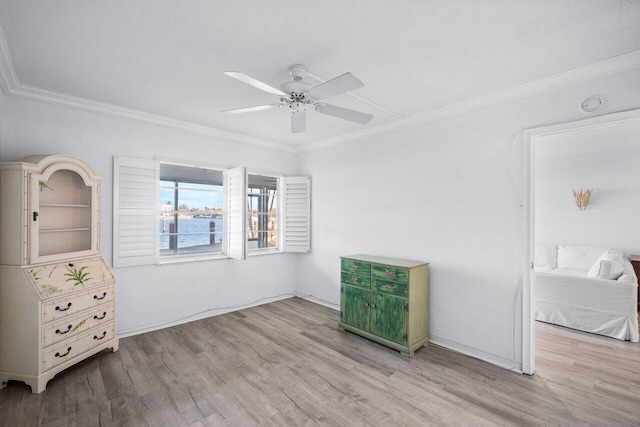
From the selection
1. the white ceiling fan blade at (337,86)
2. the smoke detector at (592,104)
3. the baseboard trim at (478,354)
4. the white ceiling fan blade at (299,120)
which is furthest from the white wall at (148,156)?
the smoke detector at (592,104)

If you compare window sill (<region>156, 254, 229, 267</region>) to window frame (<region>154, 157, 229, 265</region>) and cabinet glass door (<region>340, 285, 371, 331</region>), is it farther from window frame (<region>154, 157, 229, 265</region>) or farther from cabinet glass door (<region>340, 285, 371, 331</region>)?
cabinet glass door (<region>340, 285, 371, 331</region>)

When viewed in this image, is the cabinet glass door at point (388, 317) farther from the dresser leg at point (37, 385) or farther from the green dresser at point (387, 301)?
the dresser leg at point (37, 385)

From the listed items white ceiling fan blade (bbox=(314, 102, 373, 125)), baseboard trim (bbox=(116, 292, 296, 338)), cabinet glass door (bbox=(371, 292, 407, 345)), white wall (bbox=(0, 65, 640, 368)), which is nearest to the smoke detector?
white wall (bbox=(0, 65, 640, 368))

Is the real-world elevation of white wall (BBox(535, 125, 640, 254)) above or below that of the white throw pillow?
above

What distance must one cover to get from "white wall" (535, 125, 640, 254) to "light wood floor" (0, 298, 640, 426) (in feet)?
8.60

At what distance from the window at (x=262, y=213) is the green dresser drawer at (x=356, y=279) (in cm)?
176

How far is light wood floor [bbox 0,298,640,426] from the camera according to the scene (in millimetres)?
2111

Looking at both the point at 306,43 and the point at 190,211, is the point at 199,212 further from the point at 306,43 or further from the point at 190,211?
the point at 306,43

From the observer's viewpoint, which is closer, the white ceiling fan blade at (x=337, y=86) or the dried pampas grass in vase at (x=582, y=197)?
the white ceiling fan blade at (x=337, y=86)

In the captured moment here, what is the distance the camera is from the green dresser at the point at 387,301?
3.10 m

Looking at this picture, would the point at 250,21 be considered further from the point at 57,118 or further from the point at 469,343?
the point at 469,343

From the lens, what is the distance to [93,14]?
1.79 m

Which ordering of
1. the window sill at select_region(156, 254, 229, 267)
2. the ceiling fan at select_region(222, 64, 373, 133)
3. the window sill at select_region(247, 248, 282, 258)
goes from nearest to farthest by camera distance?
the ceiling fan at select_region(222, 64, 373, 133), the window sill at select_region(156, 254, 229, 267), the window sill at select_region(247, 248, 282, 258)

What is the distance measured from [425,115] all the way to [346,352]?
9.14ft
